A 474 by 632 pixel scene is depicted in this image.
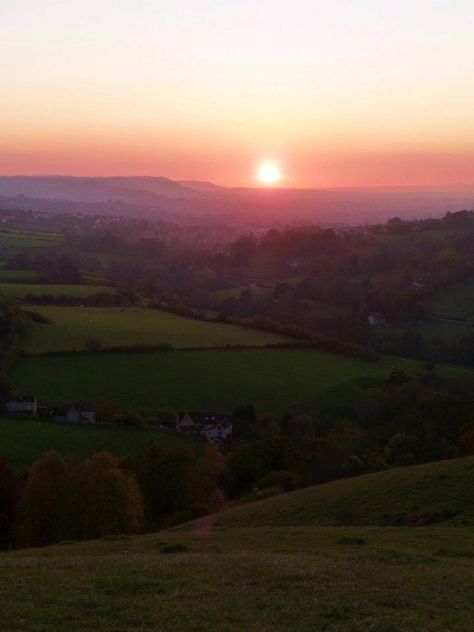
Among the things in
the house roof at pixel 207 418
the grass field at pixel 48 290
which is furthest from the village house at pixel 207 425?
the grass field at pixel 48 290

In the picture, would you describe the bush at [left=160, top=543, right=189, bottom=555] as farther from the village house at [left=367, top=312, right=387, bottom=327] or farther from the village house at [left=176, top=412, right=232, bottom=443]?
the village house at [left=367, top=312, right=387, bottom=327]

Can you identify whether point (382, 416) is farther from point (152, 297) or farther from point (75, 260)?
A: point (75, 260)

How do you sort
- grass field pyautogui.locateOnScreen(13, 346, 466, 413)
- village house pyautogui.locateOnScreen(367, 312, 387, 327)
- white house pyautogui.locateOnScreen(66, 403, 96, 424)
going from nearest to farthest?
white house pyautogui.locateOnScreen(66, 403, 96, 424) → grass field pyautogui.locateOnScreen(13, 346, 466, 413) → village house pyautogui.locateOnScreen(367, 312, 387, 327)

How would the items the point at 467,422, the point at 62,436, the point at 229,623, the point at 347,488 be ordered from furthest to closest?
the point at 62,436 → the point at 467,422 → the point at 347,488 → the point at 229,623

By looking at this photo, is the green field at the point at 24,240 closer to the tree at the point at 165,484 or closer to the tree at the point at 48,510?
the tree at the point at 165,484

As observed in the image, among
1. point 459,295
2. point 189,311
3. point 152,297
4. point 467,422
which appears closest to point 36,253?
point 152,297

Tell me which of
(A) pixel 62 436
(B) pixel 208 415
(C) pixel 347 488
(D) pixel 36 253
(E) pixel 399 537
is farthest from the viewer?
(D) pixel 36 253

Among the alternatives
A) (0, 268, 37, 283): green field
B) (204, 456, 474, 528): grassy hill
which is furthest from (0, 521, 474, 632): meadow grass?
(0, 268, 37, 283): green field
